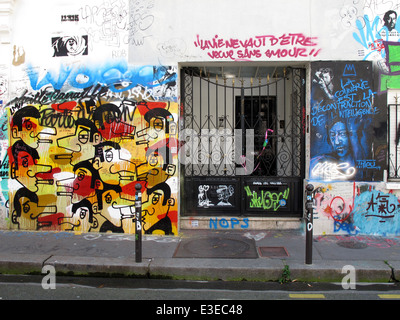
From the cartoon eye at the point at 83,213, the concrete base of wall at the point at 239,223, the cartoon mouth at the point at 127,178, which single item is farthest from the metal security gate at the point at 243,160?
the cartoon eye at the point at 83,213

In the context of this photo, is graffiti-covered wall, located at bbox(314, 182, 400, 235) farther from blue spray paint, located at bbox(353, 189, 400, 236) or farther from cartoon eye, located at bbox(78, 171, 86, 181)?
cartoon eye, located at bbox(78, 171, 86, 181)

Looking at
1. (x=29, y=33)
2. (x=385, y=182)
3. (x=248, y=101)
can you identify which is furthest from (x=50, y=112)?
(x=385, y=182)

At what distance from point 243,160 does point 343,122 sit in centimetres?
217

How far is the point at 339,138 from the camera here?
698cm

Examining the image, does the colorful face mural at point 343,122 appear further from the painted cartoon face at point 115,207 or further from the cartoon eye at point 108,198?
the cartoon eye at point 108,198

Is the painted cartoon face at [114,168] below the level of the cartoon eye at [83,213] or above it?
above

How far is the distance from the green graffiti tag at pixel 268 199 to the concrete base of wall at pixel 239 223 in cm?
27

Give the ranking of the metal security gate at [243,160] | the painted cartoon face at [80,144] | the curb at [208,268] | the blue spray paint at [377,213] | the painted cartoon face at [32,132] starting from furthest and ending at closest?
the metal security gate at [243,160] < the painted cartoon face at [32,132] < the painted cartoon face at [80,144] < the blue spray paint at [377,213] < the curb at [208,268]

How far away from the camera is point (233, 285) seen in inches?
198

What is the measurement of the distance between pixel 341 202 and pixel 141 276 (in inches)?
163

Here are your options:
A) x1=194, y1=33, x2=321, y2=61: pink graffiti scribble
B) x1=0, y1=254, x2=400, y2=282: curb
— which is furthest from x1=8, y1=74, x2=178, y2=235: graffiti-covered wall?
x1=0, y1=254, x2=400, y2=282: curb

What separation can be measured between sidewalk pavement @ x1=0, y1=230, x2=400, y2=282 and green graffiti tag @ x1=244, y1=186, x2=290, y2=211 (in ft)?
1.90

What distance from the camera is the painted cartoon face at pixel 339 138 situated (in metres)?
6.97

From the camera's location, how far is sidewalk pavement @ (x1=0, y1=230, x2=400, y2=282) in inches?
205
